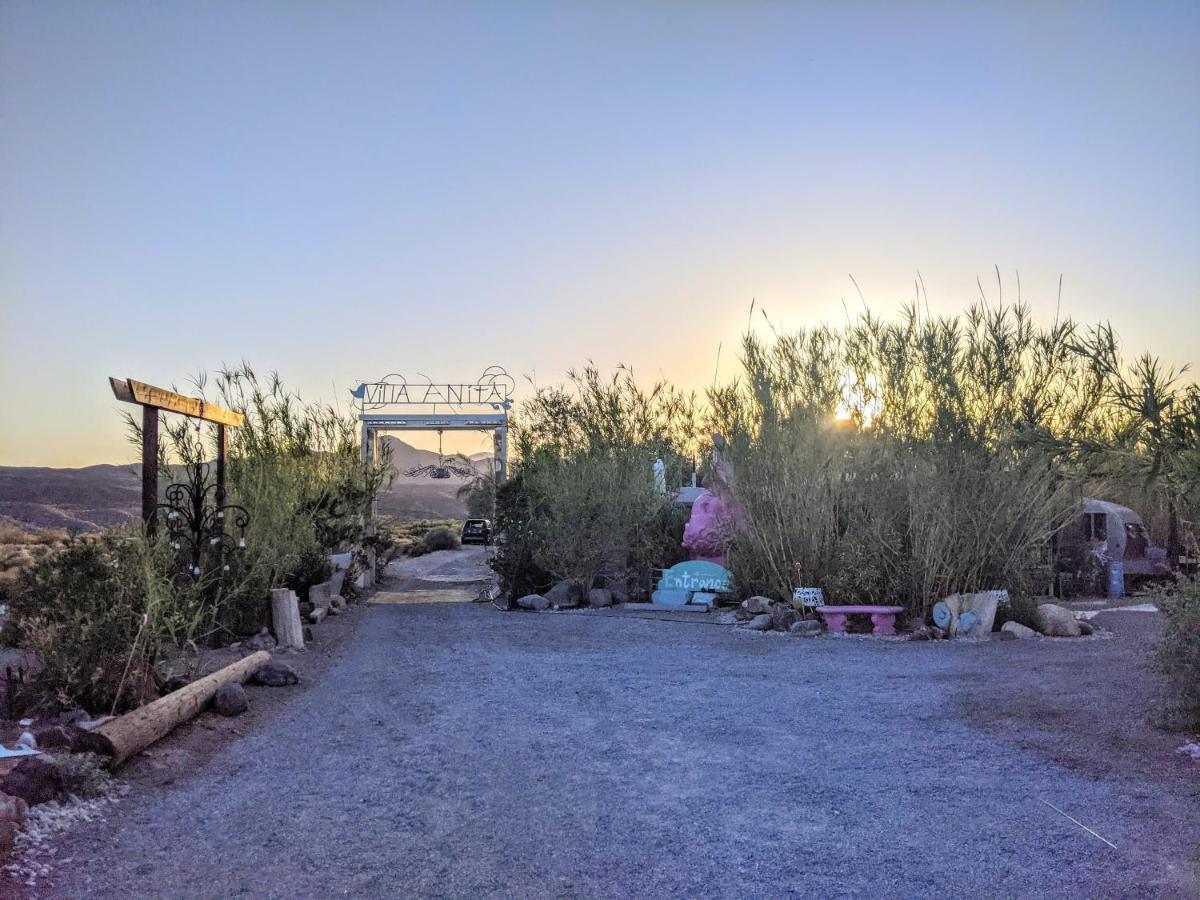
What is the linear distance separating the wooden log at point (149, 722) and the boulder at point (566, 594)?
24.0 ft

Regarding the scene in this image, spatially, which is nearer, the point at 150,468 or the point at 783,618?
the point at 150,468

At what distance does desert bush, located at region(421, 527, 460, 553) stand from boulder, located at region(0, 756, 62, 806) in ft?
86.6

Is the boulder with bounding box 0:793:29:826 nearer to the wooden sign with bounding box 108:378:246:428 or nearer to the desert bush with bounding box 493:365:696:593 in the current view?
the wooden sign with bounding box 108:378:246:428

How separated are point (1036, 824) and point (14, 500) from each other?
146 feet

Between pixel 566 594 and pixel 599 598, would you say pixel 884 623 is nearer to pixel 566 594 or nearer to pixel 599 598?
pixel 599 598

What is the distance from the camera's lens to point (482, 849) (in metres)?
4.00

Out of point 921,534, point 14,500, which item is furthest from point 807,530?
point 14,500

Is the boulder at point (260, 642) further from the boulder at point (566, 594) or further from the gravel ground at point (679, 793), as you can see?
the boulder at point (566, 594)

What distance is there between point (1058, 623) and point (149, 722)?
892 cm

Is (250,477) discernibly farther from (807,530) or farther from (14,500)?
(14,500)

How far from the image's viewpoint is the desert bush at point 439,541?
31.2m

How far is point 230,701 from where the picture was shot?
6.61 meters

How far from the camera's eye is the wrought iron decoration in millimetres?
9164

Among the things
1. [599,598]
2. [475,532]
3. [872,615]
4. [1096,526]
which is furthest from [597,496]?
[475,532]
